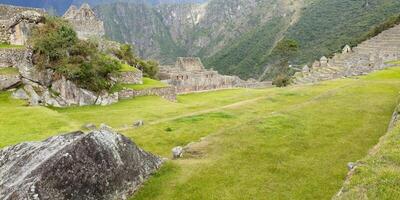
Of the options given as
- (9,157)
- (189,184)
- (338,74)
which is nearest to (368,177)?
(189,184)

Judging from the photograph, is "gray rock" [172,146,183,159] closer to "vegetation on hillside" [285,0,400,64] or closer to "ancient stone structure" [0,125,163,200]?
"ancient stone structure" [0,125,163,200]

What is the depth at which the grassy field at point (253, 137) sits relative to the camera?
1005 cm

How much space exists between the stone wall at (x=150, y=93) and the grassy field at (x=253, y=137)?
17.5 ft

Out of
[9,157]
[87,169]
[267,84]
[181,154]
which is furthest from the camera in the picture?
[267,84]

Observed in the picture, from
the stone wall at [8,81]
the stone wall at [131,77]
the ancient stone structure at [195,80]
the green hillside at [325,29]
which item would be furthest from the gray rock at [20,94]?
the green hillside at [325,29]

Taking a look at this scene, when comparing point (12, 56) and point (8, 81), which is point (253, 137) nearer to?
point (8, 81)

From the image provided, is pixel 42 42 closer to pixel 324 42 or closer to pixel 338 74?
pixel 338 74

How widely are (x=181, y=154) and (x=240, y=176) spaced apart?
2430 millimetres

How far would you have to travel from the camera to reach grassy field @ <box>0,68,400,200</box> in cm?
1005

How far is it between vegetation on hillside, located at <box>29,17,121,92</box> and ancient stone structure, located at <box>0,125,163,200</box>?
15.4 metres

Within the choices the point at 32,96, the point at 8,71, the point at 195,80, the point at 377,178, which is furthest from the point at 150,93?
the point at 377,178

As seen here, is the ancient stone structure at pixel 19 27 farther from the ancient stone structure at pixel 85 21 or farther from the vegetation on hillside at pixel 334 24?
the vegetation on hillside at pixel 334 24

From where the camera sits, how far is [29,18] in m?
29.4

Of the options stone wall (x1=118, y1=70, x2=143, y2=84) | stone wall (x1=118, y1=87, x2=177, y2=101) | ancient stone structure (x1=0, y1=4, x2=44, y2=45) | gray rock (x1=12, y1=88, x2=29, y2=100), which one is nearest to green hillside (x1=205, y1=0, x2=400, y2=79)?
stone wall (x1=118, y1=87, x2=177, y2=101)
